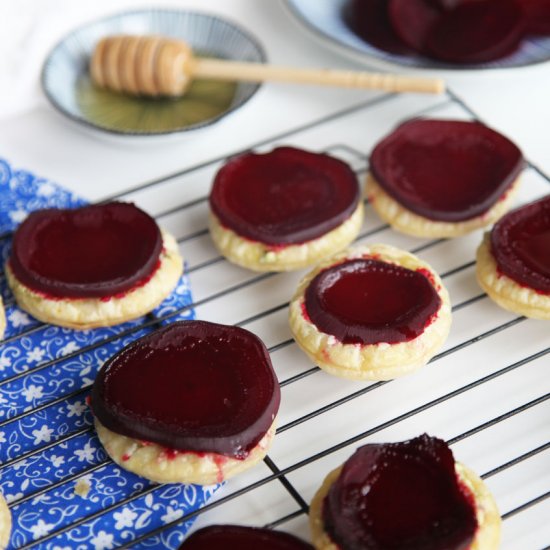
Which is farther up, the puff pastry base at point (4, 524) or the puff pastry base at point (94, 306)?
the puff pastry base at point (94, 306)

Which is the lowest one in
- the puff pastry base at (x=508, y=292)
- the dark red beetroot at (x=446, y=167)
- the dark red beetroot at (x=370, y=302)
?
the dark red beetroot at (x=370, y=302)

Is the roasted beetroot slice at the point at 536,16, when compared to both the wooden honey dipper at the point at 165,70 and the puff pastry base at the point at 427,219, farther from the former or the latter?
the puff pastry base at the point at 427,219

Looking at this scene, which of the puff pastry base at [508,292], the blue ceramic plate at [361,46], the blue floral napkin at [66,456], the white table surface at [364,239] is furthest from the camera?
the blue ceramic plate at [361,46]

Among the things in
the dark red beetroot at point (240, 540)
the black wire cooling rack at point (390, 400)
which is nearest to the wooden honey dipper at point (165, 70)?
the black wire cooling rack at point (390, 400)

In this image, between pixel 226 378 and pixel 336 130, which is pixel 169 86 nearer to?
pixel 336 130

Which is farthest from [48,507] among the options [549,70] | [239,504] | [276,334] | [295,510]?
[549,70]

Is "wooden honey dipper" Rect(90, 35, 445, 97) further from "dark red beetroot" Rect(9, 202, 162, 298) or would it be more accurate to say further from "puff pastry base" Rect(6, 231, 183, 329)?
"puff pastry base" Rect(6, 231, 183, 329)

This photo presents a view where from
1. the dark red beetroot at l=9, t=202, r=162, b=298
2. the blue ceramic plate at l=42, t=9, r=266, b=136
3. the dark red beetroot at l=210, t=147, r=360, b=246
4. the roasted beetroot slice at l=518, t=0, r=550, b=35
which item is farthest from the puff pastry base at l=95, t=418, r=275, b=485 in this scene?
the roasted beetroot slice at l=518, t=0, r=550, b=35

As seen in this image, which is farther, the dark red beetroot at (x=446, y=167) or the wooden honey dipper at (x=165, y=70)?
the wooden honey dipper at (x=165, y=70)
